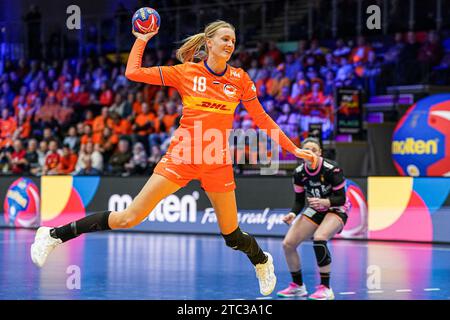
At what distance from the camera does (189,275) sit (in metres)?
12.8

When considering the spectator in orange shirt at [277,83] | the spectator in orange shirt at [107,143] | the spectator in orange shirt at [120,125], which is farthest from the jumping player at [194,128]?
the spectator in orange shirt at [120,125]

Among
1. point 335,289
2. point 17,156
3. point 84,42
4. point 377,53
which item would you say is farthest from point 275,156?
point 84,42

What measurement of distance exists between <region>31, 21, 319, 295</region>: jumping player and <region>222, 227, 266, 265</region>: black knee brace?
0.18 meters

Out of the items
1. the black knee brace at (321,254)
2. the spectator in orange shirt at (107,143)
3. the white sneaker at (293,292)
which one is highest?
the spectator in orange shirt at (107,143)

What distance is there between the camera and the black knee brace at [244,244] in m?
8.74

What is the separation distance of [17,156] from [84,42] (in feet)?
21.3

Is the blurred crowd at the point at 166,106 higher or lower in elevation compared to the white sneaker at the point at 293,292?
higher

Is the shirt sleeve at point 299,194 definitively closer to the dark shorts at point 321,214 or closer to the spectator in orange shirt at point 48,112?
the dark shorts at point 321,214

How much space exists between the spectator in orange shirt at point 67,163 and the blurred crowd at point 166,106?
0.08 feet

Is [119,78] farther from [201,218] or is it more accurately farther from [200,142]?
[200,142]

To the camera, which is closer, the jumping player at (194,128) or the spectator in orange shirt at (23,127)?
the jumping player at (194,128)

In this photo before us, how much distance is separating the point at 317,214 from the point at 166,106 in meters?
12.7

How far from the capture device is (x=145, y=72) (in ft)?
26.8

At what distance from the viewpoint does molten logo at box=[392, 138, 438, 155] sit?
63.9 ft
